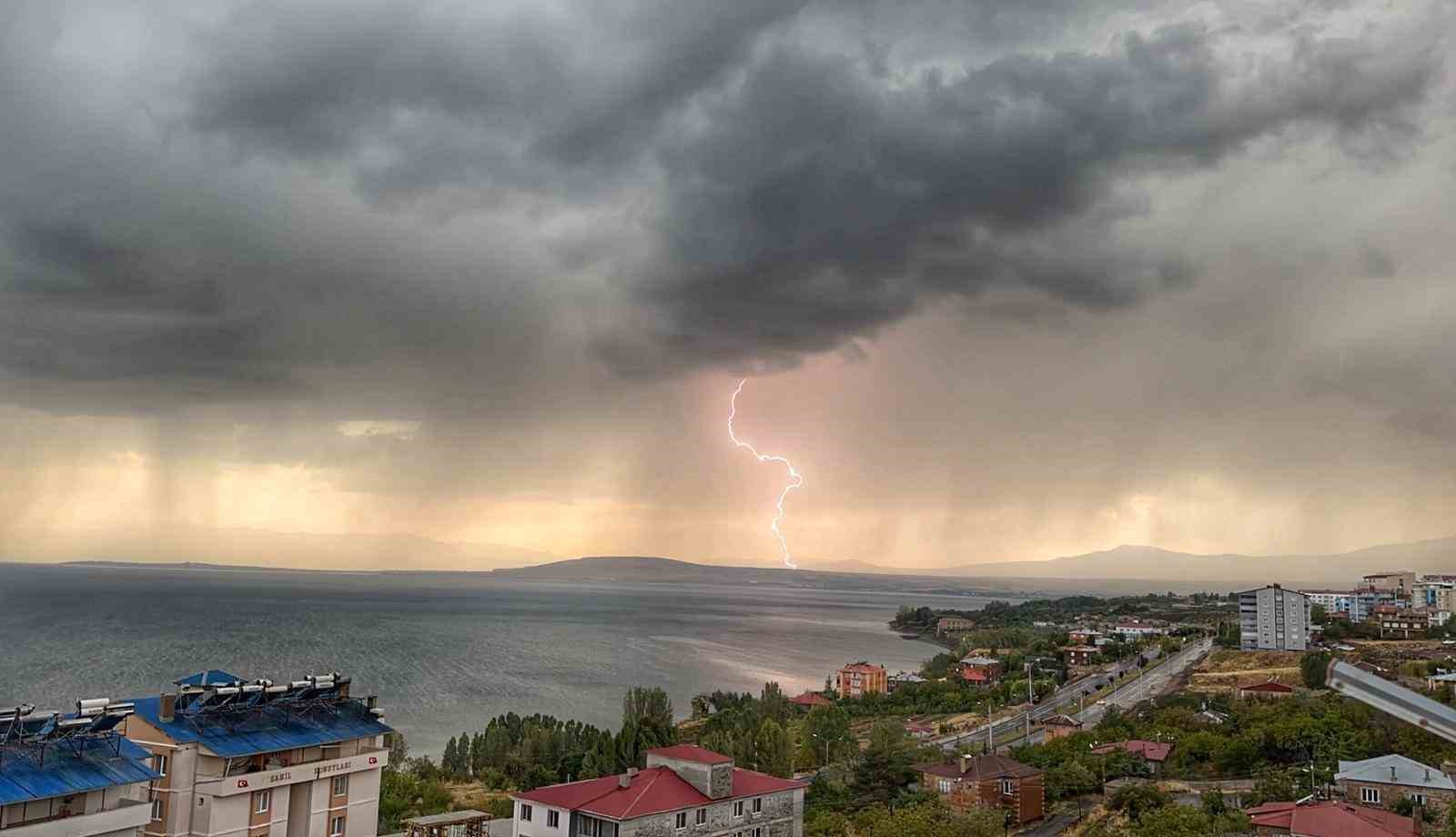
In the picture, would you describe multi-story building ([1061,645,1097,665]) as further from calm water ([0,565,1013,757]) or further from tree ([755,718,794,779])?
tree ([755,718,794,779])

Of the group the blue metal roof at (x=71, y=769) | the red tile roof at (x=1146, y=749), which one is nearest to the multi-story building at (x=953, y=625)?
the red tile roof at (x=1146, y=749)

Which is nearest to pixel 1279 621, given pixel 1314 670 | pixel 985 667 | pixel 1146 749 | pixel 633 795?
pixel 985 667

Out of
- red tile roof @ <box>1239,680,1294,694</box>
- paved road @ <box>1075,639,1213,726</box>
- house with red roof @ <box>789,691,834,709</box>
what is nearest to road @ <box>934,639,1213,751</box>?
paved road @ <box>1075,639,1213,726</box>

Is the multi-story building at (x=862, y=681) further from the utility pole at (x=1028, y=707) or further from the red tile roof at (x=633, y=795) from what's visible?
the red tile roof at (x=633, y=795)

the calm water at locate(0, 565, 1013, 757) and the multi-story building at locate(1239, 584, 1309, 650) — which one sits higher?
the multi-story building at locate(1239, 584, 1309, 650)

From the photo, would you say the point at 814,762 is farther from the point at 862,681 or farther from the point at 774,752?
the point at 862,681

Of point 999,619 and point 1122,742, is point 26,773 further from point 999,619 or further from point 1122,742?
point 999,619

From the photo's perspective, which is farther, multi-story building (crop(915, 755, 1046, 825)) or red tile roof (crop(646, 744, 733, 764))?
multi-story building (crop(915, 755, 1046, 825))
